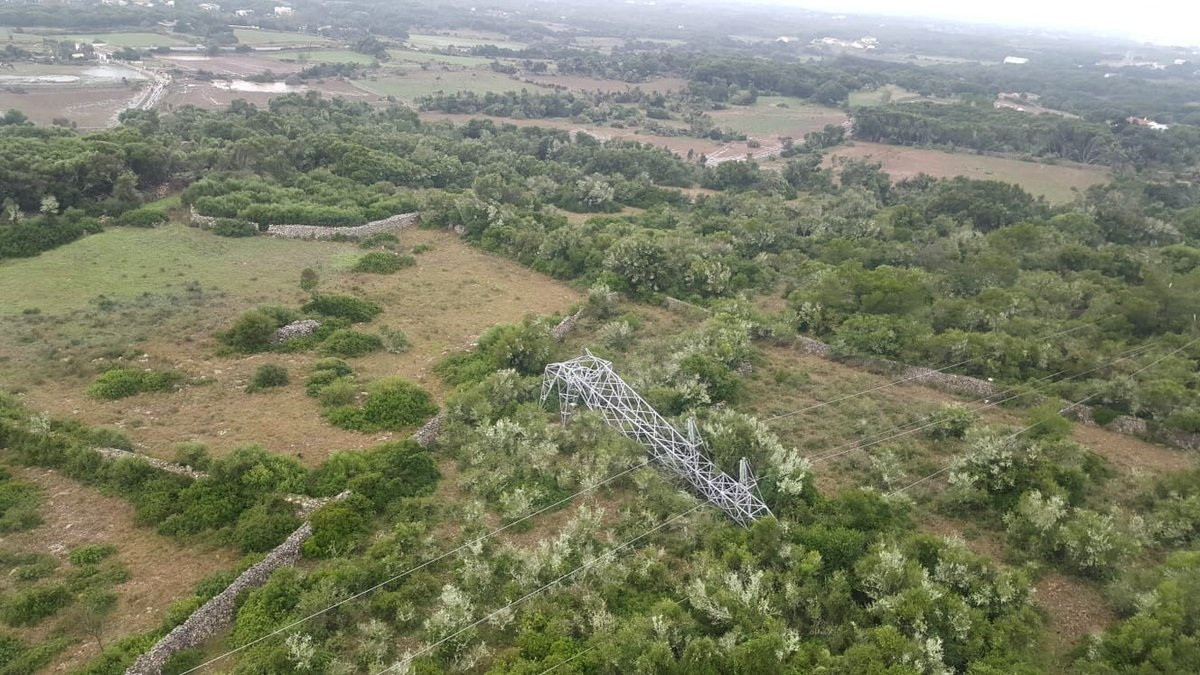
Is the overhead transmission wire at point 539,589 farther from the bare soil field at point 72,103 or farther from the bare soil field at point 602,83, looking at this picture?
the bare soil field at point 602,83

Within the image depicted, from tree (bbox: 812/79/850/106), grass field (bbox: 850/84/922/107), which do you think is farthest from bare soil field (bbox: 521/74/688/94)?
grass field (bbox: 850/84/922/107)

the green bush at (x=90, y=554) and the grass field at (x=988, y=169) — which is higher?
the grass field at (x=988, y=169)

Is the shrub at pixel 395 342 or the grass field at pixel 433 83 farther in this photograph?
the grass field at pixel 433 83

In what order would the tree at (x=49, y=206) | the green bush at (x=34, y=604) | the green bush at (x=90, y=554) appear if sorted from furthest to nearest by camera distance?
the tree at (x=49, y=206)
the green bush at (x=90, y=554)
the green bush at (x=34, y=604)

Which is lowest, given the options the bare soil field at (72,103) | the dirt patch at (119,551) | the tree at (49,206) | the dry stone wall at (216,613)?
the dirt patch at (119,551)

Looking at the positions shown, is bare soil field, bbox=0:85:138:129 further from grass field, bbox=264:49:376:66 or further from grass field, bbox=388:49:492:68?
grass field, bbox=388:49:492:68

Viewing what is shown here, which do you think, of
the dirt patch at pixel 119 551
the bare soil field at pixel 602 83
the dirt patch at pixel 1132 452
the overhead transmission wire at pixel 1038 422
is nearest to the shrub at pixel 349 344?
the dirt patch at pixel 119 551

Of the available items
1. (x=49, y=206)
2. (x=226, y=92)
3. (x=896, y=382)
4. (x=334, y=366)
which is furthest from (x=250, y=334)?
(x=226, y=92)
